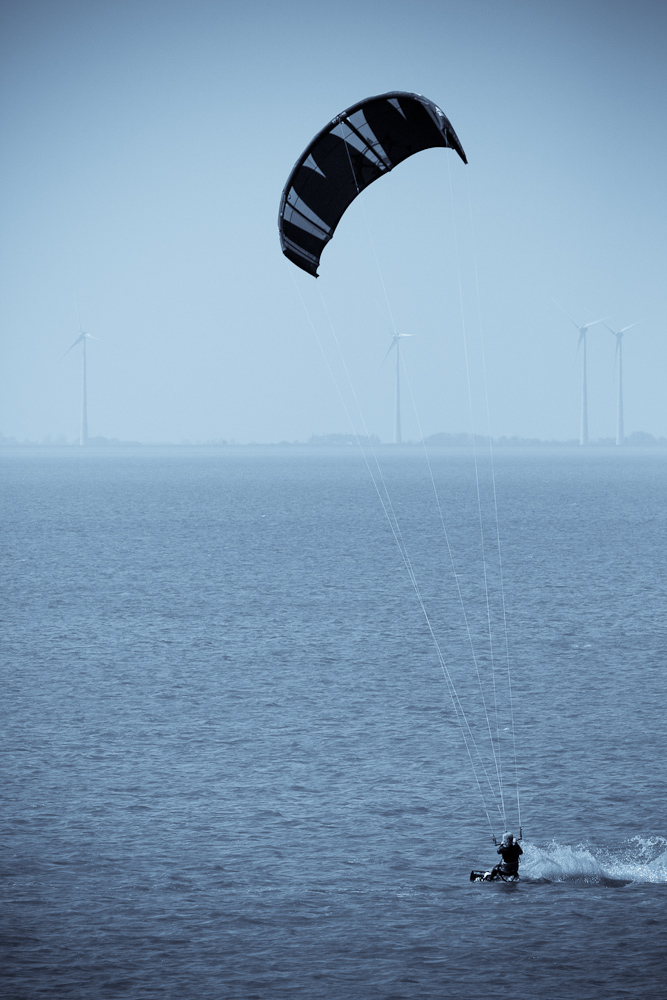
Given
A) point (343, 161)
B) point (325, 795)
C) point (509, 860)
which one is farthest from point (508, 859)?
point (343, 161)

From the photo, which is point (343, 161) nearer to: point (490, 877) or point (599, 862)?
point (490, 877)

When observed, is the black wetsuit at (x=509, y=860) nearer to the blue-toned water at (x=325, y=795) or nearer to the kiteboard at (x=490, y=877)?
the kiteboard at (x=490, y=877)

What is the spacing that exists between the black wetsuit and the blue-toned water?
53cm

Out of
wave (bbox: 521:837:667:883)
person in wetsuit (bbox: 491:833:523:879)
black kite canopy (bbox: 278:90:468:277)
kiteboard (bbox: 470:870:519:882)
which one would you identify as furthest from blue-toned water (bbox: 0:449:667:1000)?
black kite canopy (bbox: 278:90:468:277)

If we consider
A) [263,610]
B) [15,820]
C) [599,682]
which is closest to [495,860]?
[15,820]

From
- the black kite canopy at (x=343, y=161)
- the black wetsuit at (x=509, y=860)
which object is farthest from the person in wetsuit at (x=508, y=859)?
the black kite canopy at (x=343, y=161)

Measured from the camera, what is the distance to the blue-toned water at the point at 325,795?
23.5 metres

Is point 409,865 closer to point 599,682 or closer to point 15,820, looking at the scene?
point 15,820

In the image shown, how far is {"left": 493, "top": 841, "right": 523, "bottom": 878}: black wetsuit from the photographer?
25.9 meters

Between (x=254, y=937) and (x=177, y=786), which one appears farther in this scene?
(x=177, y=786)

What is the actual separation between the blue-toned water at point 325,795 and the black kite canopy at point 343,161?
44.8ft

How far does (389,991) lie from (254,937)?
3.34 meters

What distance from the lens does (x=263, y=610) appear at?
62906 mm

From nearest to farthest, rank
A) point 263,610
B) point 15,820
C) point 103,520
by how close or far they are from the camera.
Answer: point 15,820 → point 263,610 → point 103,520
